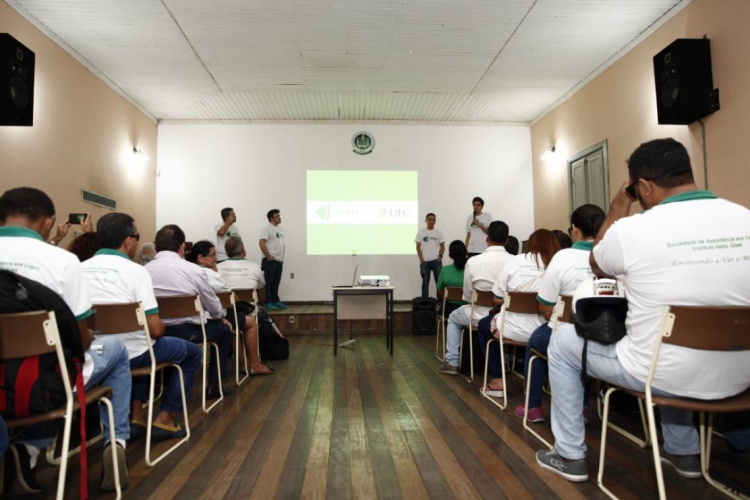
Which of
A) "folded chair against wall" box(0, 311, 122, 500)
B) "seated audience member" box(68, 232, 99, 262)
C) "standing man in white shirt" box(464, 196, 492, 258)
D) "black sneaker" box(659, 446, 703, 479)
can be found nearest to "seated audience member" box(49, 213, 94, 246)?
"seated audience member" box(68, 232, 99, 262)

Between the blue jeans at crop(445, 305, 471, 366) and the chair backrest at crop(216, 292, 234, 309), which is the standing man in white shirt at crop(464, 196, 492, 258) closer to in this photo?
the blue jeans at crop(445, 305, 471, 366)

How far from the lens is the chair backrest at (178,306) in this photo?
260 centimetres

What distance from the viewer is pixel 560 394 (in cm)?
186

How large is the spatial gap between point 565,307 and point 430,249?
4995 millimetres

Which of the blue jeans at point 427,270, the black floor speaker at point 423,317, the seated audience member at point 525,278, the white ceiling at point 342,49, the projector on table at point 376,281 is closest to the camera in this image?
Answer: the seated audience member at point 525,278

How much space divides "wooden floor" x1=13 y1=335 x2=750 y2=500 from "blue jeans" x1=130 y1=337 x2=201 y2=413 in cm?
24

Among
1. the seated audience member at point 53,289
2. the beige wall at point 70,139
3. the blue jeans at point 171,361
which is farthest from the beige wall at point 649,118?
the beige wall at point 70,139

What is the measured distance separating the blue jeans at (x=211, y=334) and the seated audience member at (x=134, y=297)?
0.40m

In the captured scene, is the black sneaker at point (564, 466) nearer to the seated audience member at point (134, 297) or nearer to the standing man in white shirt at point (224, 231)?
the seated audience member at point (134, 297)

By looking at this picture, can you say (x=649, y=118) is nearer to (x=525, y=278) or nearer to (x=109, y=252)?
(x=525, y=278)

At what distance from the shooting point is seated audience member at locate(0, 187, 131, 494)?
4.92 ft

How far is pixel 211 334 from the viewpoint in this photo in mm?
3070

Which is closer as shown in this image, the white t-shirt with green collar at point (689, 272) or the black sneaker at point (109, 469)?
the white t-shirt with green collar at point (689, 272)

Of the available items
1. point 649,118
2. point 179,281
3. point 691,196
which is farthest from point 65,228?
point 649,118
